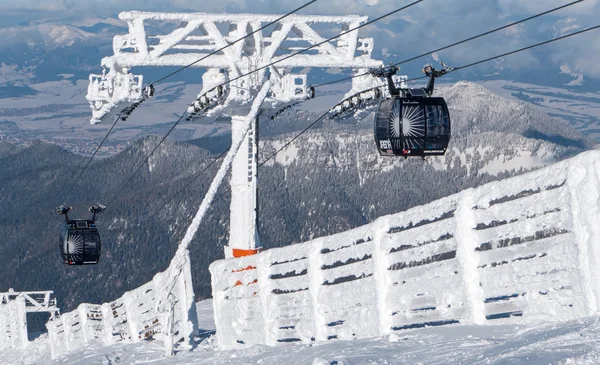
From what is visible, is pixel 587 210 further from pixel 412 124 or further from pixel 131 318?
pixel 131 318

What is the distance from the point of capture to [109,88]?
2562 cm

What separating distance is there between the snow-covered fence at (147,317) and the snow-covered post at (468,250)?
23.8 ft

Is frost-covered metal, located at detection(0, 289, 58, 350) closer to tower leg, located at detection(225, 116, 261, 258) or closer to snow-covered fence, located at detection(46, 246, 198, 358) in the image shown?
snow-covered fence, located at detection(46, 246, 198, 358)

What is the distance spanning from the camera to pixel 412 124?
18.3 m

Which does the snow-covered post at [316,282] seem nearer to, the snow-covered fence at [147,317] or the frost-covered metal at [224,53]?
the snow-covered fence at [147,317]

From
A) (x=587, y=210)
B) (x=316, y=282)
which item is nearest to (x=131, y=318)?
(x=316, y=282)

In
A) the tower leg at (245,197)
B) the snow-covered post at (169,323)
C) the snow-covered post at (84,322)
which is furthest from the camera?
the tower leg at (245,197)

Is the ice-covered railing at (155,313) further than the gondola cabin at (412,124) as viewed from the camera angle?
No

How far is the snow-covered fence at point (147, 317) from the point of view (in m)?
16.6

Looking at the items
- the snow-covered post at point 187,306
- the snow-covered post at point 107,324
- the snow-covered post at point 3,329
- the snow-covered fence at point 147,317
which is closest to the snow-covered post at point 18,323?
the snow-covered post at point 3,329

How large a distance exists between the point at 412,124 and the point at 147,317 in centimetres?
611

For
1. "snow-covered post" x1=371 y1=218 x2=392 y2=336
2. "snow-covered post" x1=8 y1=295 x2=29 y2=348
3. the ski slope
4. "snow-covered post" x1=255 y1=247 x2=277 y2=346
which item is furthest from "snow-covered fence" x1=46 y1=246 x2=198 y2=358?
"snow-covered post" x1=8 y1=295 x2=29 y2=348

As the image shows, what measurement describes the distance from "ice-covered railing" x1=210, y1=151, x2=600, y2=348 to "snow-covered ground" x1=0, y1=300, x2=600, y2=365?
0.70ft

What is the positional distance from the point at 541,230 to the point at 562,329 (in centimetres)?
91
